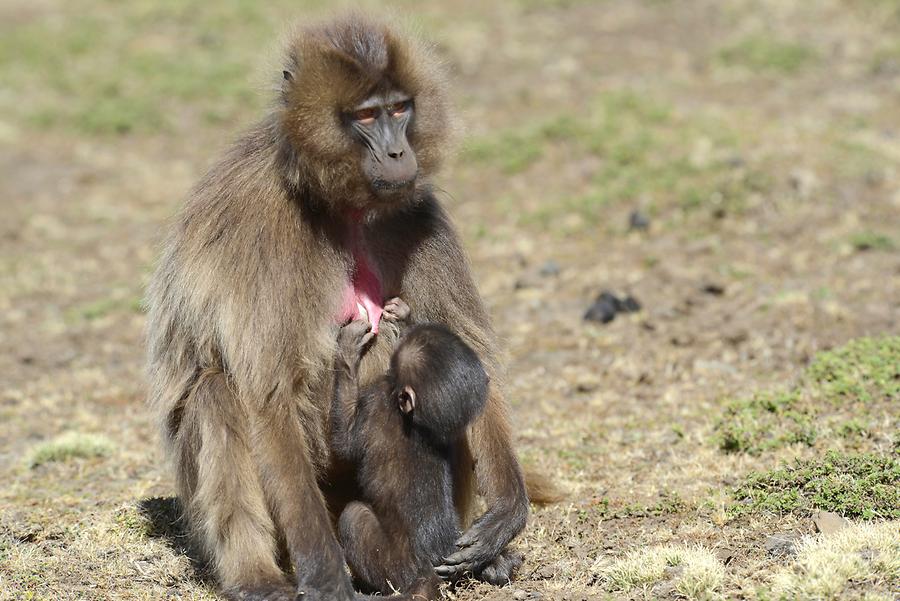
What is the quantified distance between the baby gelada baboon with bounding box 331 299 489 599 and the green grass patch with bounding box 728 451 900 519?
58.7 inches

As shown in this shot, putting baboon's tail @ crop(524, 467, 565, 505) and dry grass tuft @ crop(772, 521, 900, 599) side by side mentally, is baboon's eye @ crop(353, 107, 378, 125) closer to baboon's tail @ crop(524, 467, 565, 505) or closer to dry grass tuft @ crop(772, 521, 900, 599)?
baboon's tail @ crop(524, 467, 565, 505)

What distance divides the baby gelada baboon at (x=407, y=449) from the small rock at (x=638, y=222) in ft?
19.0

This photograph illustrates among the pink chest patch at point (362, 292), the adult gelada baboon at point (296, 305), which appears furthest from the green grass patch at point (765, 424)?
the pink chest patch at point (362, 292)

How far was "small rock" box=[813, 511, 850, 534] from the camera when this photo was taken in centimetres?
495

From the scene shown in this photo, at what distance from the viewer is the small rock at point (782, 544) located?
4789mm

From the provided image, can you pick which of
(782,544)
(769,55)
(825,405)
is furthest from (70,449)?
(769,55)

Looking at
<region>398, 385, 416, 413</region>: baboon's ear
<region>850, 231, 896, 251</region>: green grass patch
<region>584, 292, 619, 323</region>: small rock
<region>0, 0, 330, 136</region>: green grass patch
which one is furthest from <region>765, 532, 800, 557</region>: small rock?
<region>0, 0, 330, 136</region>: green grass patch

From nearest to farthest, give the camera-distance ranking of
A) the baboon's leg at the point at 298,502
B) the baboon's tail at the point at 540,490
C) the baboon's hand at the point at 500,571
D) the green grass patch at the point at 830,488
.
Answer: the baboon's leg at the point at 298,502
the baboon's hand at the point at 500,571
the green grass patch at the point at 830,488
the baboon's tail at the point at 540,490

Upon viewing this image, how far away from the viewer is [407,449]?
4.78m

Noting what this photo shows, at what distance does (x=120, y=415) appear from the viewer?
25.2 ft

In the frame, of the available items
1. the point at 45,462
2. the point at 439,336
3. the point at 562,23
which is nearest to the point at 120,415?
the point at 45,462

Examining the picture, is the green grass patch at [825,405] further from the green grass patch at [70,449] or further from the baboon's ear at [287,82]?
the green grass patch at [70,449]

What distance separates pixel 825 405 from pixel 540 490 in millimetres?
1846

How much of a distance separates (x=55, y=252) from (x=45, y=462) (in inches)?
196
